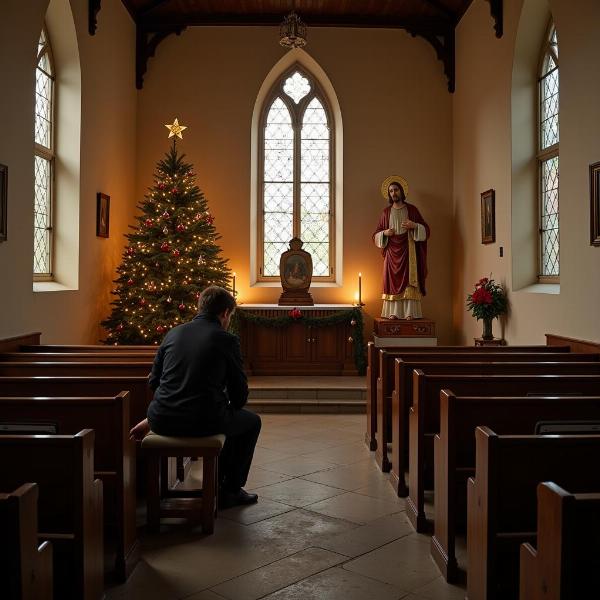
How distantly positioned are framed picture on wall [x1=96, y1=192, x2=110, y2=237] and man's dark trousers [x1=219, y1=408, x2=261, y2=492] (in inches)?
189

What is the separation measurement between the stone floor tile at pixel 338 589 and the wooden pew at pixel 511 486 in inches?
17.0

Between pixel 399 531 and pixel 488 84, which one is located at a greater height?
pixel 488 84

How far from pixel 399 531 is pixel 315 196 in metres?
7.42

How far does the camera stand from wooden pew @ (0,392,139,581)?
3297 millimetres

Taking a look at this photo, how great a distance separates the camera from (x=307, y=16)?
10.2 meters

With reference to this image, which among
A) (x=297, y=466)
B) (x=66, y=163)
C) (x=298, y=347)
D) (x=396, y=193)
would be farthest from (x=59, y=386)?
(x=396, y=193)

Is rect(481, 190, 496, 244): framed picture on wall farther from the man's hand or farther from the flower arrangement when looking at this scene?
the man's hand

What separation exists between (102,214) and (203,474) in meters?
5.44

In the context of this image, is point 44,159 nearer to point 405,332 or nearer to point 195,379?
point 195,379

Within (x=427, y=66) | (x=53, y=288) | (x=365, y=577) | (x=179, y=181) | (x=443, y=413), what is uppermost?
(x=427, y=66)

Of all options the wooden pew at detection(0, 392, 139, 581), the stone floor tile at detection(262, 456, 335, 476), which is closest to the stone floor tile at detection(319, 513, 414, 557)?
the wooden pew at detection(0, 392, 139, 581)

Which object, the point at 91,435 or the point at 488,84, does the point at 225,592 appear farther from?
the point at 488,84

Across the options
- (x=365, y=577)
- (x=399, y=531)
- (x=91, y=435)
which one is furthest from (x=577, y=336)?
(x=91, y=435)

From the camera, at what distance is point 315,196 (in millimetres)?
10797
